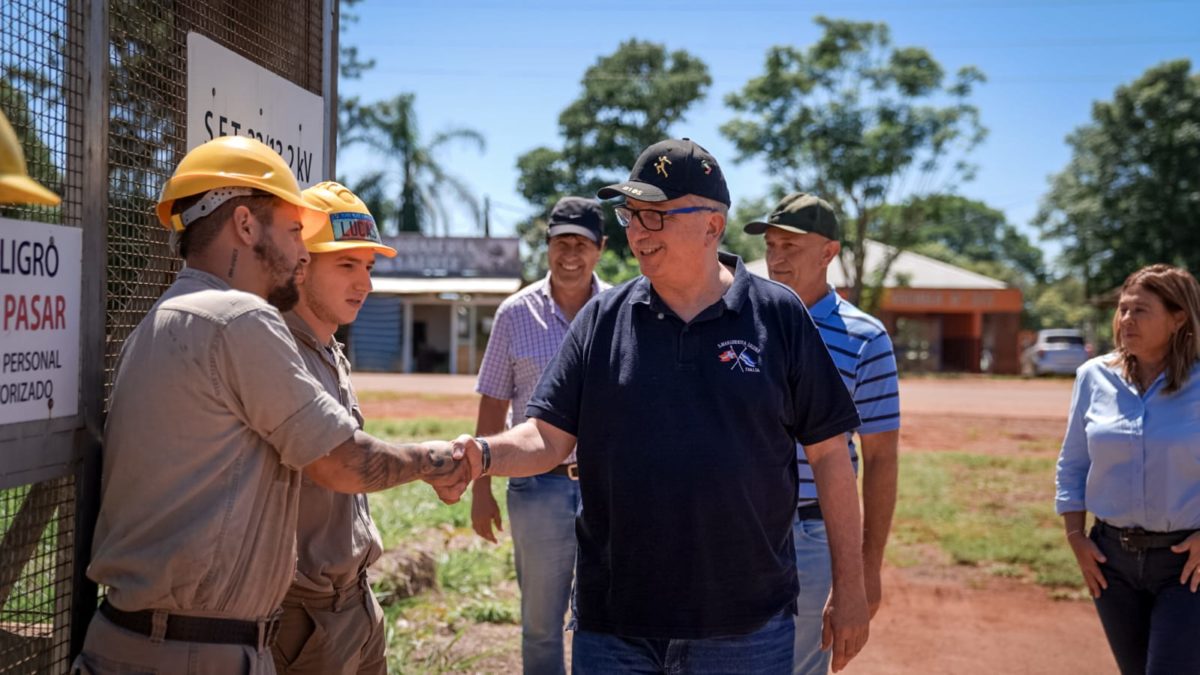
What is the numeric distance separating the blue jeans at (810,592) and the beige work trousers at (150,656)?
210 cm

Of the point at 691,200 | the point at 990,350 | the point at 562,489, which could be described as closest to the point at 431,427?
the point at 562,489

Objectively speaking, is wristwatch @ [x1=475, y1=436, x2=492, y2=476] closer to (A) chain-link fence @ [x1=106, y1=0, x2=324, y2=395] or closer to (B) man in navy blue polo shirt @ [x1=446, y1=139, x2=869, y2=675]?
(B) man in navy blue polo shirt @ [x1=446, y1=139, x2=869, y2=675]

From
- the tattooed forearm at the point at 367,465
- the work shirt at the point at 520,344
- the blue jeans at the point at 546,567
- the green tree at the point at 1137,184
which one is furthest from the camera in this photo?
the green tree at the point at 1137,184

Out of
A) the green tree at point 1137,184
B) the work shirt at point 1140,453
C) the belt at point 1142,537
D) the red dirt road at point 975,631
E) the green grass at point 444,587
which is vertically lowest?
the red dirt road at point 975,631

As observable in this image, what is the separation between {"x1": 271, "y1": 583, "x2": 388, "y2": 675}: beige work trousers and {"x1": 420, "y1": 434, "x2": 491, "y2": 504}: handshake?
53 cm

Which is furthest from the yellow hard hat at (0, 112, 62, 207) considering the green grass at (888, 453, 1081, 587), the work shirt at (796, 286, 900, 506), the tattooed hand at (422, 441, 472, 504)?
the green grass at (888, 453, 1081, 587)

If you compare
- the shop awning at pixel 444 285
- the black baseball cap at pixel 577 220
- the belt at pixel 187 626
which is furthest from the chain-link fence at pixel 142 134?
the shop awning at pixel 444 285

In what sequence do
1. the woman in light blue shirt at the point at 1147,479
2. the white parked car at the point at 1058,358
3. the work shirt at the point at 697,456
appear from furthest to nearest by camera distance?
the white parked car at the point at 1058,358, the woman in light blue shirt at the point at 1147,479, the work shirt at the point at 697,456

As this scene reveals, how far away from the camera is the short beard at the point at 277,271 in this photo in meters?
2.62

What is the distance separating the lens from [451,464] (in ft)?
9.92

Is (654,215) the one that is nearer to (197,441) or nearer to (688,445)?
(688,445)

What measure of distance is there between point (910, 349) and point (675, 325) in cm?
4066

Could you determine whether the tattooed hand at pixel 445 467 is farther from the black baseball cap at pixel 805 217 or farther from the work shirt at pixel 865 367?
the black baseball cap at pixel 805 217

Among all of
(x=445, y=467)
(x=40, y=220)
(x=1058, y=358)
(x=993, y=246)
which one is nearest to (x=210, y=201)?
(x=40, y=220)
